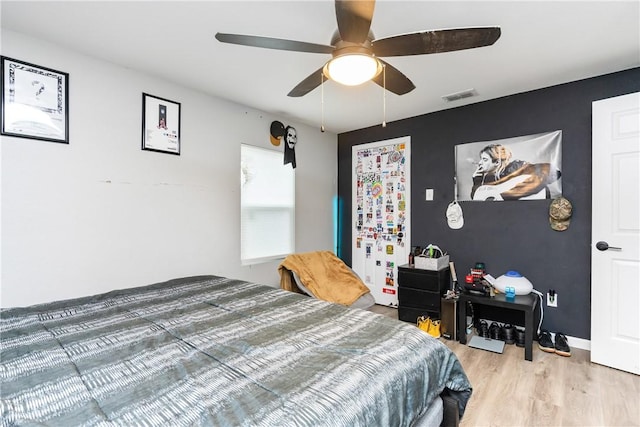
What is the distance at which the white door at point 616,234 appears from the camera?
2299 millimetres

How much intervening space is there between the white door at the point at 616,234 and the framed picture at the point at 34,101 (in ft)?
13.4

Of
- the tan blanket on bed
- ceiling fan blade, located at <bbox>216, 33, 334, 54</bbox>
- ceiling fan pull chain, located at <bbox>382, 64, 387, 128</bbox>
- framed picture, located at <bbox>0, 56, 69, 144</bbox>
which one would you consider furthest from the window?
ceiling fan blade, located at <bbox>216, 33, 334, 54</bbox>

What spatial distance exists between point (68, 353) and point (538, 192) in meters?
3.58

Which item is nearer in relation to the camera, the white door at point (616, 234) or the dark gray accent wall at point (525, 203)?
the white door at point (616, 234)

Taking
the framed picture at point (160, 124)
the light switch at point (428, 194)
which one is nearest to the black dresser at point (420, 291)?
the light switch at point (428, 194)

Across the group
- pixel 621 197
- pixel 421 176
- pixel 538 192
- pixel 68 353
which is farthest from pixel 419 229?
pixel 68 353

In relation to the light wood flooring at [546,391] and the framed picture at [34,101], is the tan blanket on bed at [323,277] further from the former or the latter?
the framed picture at [34,101]

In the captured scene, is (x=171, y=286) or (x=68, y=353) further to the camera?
(x=171, y=286)

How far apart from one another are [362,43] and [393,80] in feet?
1.62

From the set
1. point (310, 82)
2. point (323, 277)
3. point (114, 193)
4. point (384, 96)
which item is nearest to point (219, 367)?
point (310, 82)

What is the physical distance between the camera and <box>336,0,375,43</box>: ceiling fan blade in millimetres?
1209

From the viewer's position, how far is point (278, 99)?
310 centimetres

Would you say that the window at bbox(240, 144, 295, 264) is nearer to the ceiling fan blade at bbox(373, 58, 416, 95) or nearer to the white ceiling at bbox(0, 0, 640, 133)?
the white ceiling at bbox(0, 0, 640, 133)

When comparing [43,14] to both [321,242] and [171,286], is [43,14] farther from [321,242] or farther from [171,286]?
[321,242]
